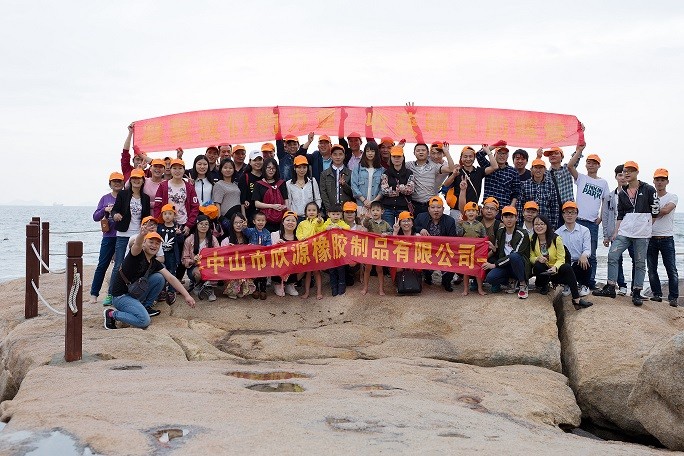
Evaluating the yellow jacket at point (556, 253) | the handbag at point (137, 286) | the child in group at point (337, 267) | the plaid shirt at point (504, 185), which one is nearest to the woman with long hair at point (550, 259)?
the yellow jacket at point (556, 253)

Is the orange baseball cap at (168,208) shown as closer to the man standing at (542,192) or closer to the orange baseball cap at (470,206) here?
the orange baseball cap at (470,206)

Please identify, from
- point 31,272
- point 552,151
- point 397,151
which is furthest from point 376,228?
point 31,272

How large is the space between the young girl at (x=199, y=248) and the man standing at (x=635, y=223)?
18.0 feet

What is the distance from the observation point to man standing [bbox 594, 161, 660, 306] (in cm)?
943

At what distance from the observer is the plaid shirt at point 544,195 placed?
32.9 feet

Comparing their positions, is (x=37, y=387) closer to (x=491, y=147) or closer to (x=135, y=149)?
(x=135, y=149)

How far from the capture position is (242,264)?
9.74 meters

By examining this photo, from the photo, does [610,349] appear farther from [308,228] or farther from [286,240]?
[286,240]

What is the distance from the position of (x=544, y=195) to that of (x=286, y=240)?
12.7ft

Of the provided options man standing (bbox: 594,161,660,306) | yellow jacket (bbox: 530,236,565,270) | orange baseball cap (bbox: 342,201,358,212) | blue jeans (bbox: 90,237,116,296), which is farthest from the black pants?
blue jeans (bbox: 90,237,116,296)

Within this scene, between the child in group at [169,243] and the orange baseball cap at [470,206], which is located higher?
the orange baseball cap at [470,206]

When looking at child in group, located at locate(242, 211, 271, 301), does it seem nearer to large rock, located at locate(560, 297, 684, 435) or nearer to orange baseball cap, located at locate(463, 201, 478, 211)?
orange baseball cap, located at locate(463, 201, 478, 211)

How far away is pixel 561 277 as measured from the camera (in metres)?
9.14

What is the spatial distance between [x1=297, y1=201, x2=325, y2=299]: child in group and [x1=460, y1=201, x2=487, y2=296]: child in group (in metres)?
2.09
